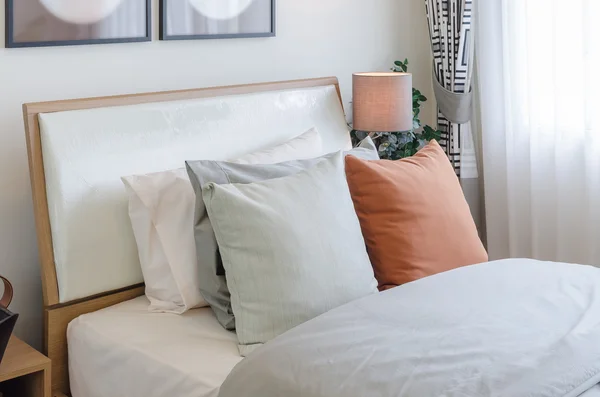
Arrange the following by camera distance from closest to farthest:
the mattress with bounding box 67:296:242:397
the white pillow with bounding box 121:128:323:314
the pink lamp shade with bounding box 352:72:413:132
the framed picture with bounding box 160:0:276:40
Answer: the mattress with bounding box 67:296:242:397, the white pillow with bounding box 121:128:323:314, the framed picture with bounding box 160:0:276:40, the pink lamp shade with bounding box 352:72:413:132

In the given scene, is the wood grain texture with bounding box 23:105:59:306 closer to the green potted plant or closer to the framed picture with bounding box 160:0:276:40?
the framed picture with bounding box 160:0:276:40

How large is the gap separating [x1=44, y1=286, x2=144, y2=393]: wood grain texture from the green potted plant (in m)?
1.32

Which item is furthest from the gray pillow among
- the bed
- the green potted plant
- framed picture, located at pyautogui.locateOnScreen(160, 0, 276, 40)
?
the green potted plant

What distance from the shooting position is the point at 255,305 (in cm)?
216

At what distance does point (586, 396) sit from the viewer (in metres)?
1.80

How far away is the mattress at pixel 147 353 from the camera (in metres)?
2.07

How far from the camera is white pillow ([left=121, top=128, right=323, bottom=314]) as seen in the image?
7.86 ft

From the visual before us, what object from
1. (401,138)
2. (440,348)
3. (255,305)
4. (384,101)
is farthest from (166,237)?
(401,138)

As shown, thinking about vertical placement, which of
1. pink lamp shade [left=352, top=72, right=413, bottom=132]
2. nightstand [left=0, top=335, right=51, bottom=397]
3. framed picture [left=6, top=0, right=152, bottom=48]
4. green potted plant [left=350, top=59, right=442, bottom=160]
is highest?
framed picture [left=6, top=0, right=152, bottom=48]

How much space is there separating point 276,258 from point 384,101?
3.66 ft

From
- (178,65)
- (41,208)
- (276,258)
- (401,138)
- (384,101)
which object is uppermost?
(178,65)

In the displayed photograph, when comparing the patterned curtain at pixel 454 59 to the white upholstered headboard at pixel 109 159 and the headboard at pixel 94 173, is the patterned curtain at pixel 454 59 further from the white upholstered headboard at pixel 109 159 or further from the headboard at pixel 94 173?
the headboard at pixel 94 173

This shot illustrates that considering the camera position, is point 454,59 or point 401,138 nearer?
point 401,138

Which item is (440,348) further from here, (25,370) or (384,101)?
(384,101)
